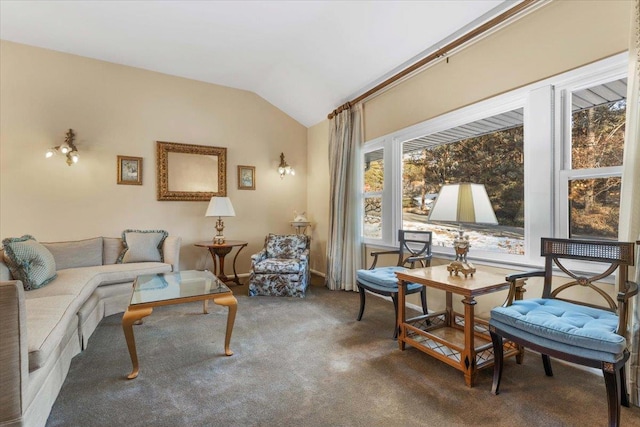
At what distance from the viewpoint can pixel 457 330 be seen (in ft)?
8.03

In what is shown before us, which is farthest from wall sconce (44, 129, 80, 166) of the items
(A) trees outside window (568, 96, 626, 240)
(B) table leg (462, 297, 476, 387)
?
(A) trees outside window (568, 96, 626, 240)

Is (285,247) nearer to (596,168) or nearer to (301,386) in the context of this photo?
(301,386)

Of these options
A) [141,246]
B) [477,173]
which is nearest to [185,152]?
[141,246]

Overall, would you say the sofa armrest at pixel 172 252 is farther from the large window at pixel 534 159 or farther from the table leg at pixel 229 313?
the large window at pixel 534 159

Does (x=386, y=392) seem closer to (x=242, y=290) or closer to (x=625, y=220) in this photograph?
(x=625, y=220)

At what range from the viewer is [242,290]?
13.7 feet

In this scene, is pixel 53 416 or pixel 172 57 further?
pixel 172 57

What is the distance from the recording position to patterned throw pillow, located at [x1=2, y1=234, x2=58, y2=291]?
2.49 metres

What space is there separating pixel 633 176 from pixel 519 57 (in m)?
1.23

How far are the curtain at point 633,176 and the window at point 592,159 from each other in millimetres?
265

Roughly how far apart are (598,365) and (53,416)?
8.91 feet

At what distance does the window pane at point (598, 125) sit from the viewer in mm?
2002

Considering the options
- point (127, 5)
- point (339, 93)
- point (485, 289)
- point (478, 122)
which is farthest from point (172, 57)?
point (485, 289)

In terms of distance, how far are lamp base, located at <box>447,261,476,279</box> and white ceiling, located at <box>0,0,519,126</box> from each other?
78.7 inches
